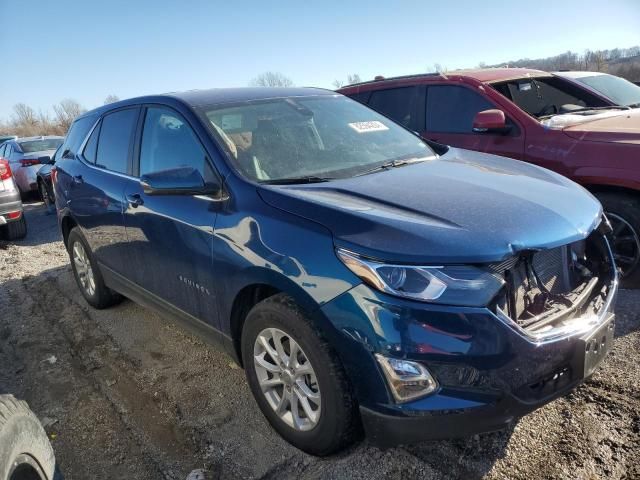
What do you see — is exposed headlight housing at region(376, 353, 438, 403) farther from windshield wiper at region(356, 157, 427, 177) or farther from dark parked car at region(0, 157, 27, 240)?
dark parked car at region(0, 157, 27, 240)

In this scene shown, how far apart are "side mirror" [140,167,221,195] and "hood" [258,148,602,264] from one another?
353 mm

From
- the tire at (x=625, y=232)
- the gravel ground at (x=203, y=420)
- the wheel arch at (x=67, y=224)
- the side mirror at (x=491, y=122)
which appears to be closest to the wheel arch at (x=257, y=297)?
the gravel ground at (x=203, y=420)

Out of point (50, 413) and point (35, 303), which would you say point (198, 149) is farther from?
point (35, 303)

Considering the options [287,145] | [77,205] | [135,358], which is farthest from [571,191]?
[77,205]

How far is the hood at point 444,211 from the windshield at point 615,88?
3432mm

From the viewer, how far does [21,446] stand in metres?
1.89

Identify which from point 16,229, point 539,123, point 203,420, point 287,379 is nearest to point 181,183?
point 287,379

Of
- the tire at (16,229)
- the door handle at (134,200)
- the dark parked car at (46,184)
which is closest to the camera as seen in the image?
the door handle at (134,200)

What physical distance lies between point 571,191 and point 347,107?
5.48 ft

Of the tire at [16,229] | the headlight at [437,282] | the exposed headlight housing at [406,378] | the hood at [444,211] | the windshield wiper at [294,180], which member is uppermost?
the windshield wiper at [294,180]

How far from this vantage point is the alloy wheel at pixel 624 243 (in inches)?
156

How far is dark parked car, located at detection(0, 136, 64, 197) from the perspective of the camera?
11.0 meters

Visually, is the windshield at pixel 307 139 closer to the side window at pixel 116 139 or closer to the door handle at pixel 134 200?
the door handle at pixel 134 200

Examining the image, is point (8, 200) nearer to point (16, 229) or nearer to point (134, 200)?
point (16, 229)
